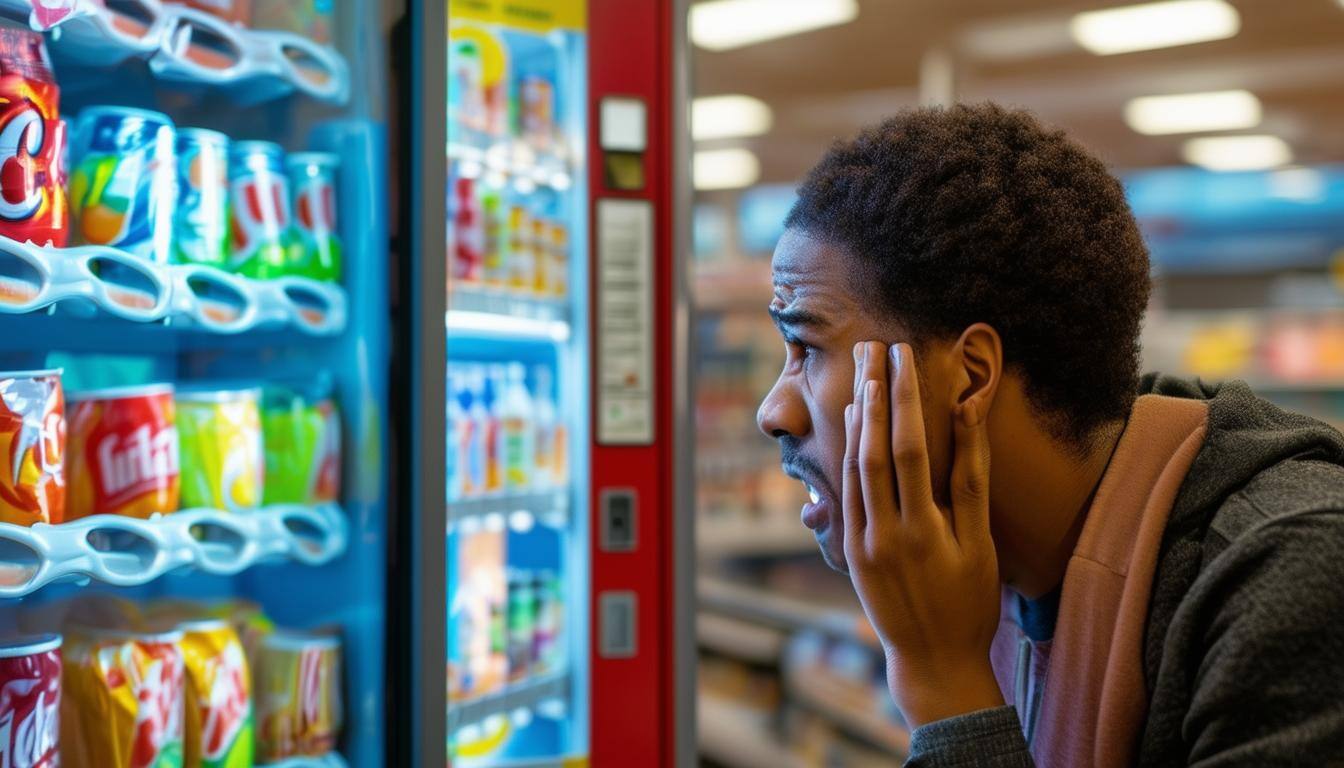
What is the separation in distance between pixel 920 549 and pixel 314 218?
106cm

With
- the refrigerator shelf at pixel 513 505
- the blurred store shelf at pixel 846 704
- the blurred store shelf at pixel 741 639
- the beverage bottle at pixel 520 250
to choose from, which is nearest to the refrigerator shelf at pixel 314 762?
the refrigerator shelf at pixel 513 505

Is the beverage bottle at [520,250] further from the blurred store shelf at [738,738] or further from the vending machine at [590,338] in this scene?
the blurred store shelf at [738,738]

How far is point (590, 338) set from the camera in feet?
6.75

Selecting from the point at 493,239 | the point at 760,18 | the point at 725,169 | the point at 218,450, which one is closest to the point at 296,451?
the point at 218,450

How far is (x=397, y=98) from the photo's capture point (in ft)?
5.63

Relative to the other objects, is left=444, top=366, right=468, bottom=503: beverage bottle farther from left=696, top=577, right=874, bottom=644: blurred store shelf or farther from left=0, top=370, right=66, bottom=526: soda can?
left=696, top=577, right=874, bottom=644: blurred store shelf

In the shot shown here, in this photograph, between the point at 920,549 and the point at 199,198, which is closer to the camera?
the point at 920,549

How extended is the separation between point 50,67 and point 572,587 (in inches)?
46.4

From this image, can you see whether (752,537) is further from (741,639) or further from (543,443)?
(543,443)

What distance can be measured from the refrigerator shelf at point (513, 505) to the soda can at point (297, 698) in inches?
11.4

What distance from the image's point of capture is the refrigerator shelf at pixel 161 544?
53.2 inches

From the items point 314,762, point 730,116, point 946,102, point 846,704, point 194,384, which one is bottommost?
point 846,704

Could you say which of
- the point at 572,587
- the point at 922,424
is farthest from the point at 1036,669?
the point at 572,587

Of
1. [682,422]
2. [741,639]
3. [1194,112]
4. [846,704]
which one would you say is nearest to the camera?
[682,422]
